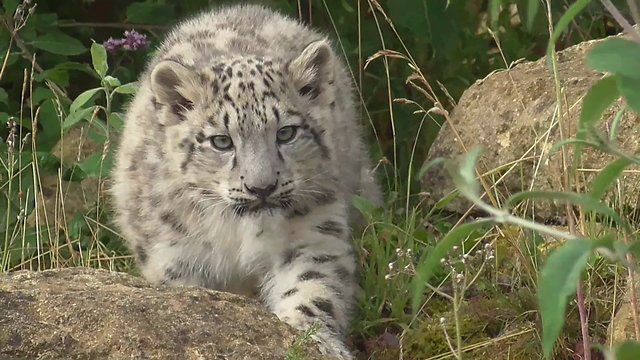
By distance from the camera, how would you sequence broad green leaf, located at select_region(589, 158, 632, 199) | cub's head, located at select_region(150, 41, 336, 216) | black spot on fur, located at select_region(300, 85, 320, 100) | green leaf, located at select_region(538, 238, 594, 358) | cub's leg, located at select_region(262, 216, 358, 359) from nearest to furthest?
green leaf, located at select_region(538, 238, 594, 358) → broad green leaf, located at select_region(589, 158, 632, 199) → cub's leg, located at select_region(262, 216, 358, 359) → cub's head, located at select_region(150, 41, 336, 216) → black spot on fur, located at select_region(300, 85, 320, 100)

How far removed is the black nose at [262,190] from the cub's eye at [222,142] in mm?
222

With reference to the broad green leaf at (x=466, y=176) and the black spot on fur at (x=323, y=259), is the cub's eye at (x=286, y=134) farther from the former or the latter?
the broad green leaf at (x=466, y=176)

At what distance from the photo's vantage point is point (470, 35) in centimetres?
663

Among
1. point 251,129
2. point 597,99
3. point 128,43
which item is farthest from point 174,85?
point 597,99

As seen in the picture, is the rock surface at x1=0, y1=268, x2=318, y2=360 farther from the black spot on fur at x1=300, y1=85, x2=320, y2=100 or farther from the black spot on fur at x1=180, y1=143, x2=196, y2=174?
the black spot on fur at x1=300, y1=85, x2=320, y2=100

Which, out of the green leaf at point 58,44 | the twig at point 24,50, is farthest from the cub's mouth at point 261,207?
the green leaf at point 58,44

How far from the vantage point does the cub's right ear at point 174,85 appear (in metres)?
4.36

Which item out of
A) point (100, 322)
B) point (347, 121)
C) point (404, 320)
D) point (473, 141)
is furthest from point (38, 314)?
point (473, 141)

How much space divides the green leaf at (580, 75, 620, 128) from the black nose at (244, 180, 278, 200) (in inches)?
88.2

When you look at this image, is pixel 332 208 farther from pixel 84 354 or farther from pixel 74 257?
pixel 84 354

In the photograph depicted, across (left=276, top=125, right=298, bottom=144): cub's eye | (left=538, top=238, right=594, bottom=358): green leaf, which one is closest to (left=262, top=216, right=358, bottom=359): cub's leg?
(left=276, top=125, right=298, bottom=144): cub's eye

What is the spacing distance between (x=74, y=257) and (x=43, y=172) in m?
0.85

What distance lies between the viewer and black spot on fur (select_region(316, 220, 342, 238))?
4.42m

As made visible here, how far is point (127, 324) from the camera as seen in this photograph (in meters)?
3.07
